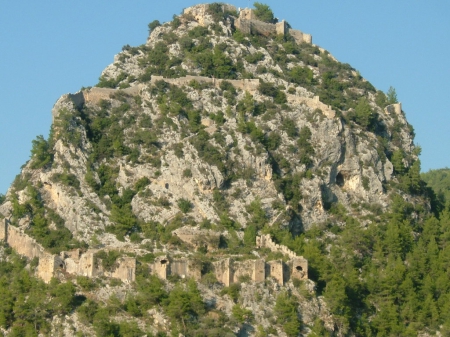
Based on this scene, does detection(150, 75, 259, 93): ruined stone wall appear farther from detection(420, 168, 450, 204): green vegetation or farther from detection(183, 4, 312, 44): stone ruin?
detection(420, 168, 450, 204): green vegetation

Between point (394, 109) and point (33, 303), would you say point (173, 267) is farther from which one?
point (394, 109)

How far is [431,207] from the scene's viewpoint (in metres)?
126

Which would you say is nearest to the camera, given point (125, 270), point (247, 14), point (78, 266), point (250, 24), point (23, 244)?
point (125, 270)

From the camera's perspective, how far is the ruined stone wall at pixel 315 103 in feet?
407

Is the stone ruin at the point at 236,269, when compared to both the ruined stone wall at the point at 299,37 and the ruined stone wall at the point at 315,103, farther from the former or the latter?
the ruined stone wall at the point at 299,37

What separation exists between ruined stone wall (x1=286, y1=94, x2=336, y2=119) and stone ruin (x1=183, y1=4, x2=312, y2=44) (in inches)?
516

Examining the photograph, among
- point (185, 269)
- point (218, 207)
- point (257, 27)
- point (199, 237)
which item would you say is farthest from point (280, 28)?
point (185, 269)

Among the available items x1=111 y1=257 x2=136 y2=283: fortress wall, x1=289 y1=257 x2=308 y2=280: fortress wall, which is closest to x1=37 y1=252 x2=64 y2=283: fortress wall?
x1=111 y1=257 x2=136 y2=283: fortress wall

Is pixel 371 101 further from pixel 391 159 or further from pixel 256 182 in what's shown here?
pixel 256 182

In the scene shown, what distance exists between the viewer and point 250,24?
13888cm

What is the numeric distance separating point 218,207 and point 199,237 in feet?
13.6

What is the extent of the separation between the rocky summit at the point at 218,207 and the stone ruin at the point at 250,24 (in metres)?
1.74

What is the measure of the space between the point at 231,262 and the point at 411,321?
12.8 m

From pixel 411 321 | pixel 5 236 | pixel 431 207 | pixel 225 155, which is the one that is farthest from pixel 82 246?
pixel 431 207
